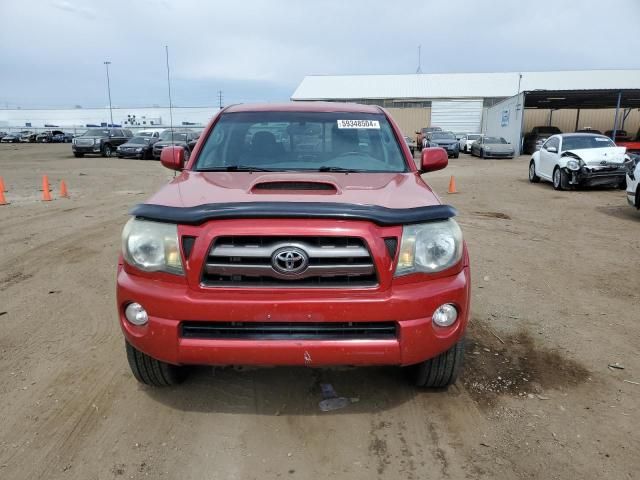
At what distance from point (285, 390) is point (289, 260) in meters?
1.11

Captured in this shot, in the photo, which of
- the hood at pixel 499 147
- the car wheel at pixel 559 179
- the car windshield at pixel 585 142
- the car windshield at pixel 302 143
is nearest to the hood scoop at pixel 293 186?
the car windshield at pixel 302 143

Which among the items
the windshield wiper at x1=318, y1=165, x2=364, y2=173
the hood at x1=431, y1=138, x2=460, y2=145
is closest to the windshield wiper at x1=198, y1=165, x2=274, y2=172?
the windshield wiper at x1=318, y1=165, x2=364, y2=173

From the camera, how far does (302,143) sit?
147 inches

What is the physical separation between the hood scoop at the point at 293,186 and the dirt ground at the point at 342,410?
1263 millimetres

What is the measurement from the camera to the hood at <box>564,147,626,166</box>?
490 inches

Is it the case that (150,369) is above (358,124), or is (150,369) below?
below

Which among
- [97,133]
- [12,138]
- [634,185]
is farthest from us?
[12,138]

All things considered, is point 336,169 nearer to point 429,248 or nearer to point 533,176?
point 429,248

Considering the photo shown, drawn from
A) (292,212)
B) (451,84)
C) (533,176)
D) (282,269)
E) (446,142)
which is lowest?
(533,176)

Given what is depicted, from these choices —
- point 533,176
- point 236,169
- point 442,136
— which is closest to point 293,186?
point 236,169

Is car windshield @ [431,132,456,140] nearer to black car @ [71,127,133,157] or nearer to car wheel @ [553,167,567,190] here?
car wheel @ [553,167,567,190]

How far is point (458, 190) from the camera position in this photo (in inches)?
549

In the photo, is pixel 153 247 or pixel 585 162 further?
pixel 585 162

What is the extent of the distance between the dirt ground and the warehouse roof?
1884 inches
